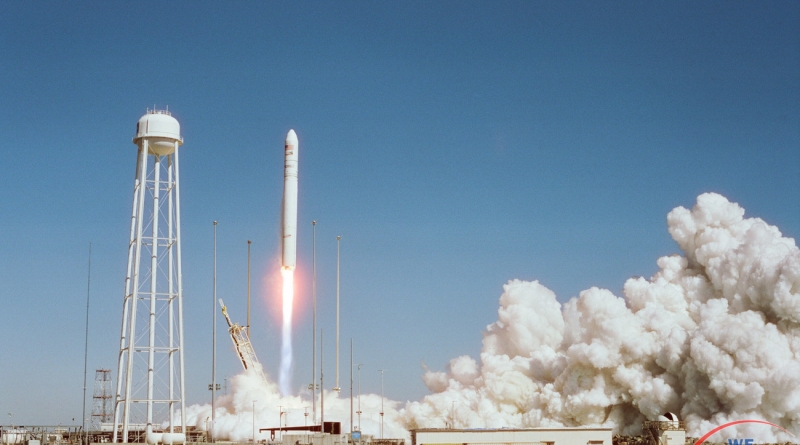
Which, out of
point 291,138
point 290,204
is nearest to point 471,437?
point 290,204

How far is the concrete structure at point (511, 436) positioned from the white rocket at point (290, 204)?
913 inches

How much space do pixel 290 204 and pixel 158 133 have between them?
1816 cm

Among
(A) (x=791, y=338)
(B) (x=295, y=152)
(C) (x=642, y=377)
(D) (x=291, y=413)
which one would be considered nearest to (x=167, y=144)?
(B) (x=295, y=152)

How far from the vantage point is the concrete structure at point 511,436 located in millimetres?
72500

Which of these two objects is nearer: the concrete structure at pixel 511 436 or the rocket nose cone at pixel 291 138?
the concrete structure at pixel 511 436

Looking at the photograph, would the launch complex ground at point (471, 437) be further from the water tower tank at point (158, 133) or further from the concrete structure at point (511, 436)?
the water tower tank at point (158, 133)

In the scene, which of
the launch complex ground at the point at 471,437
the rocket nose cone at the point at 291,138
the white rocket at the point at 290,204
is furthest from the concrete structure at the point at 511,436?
the rocket nose cone at the point at 291,138

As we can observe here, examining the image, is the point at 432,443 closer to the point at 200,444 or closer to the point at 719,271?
the point at 200,444

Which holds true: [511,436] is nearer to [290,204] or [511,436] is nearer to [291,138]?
[290,204]

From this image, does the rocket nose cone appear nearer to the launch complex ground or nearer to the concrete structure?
the launch complex ground

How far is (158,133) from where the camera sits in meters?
74.9

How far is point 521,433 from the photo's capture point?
242ft

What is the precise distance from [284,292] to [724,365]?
120 ft

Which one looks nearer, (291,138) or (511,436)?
(511,436)
